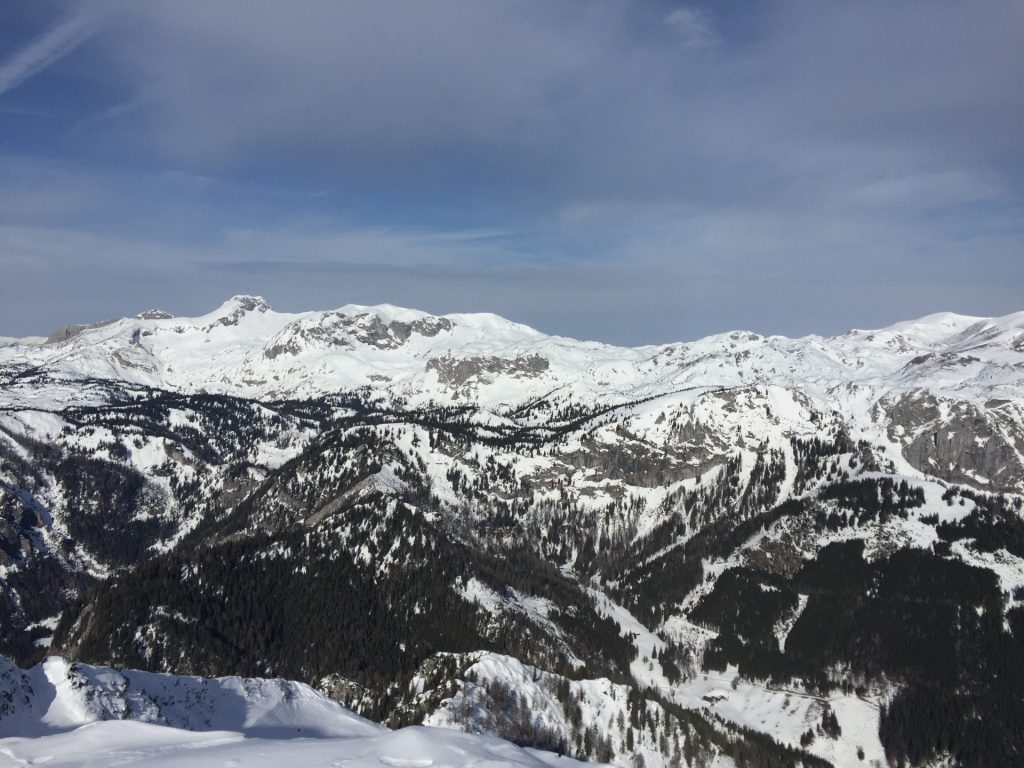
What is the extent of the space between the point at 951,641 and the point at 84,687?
192m

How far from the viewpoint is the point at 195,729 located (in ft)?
334

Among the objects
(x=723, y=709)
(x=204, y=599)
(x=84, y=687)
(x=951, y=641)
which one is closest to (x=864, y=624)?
(x=951, y=641)

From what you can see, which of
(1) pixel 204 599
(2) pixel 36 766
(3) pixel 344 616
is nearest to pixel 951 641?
(3) pixel 344 616

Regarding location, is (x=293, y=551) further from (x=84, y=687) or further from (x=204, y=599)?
(x=84, y=687)

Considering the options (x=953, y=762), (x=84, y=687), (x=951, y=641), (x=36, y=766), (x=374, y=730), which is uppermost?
(x=36, y=766)

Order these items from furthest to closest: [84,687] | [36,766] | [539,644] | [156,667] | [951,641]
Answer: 1. [951,641]
2. [539,644]
3. [156,667]
4. [84,687]
5. [36,766]

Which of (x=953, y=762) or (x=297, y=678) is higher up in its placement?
(x=297, y=678)

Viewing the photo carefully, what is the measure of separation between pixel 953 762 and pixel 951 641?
41525 millimetres

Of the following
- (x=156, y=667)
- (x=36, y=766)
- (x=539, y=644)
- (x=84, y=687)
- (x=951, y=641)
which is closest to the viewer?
(x=36, y=766)

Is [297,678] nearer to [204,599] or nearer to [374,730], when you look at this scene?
[204,599]

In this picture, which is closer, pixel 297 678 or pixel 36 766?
pixel 36 766

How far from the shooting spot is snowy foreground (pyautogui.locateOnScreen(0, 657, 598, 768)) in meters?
59.9

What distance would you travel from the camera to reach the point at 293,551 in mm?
199750

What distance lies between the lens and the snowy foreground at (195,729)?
59906mm
